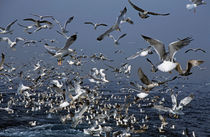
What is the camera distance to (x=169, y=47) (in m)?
6.52

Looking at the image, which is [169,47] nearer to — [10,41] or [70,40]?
[70,40]

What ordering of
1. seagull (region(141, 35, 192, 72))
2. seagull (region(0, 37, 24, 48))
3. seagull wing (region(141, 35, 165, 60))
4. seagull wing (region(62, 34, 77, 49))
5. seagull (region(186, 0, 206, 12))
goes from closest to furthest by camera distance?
seagull (region(141, 35, 192, 72))
seagull wing (region(141, 35, 165, 60))
seagull wing (region(62, 34, 77, 49))
seagull (region(186, 0, 206, 12))
seagull (region(0, 37, 24, 48))

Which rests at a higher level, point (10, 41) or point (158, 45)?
point (10, 41)

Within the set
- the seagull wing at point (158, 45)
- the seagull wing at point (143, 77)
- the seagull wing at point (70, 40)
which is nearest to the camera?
the seagull wing at point (158, 45)

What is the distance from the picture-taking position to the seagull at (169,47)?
20.2 ft

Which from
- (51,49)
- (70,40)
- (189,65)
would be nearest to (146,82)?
(189,65)

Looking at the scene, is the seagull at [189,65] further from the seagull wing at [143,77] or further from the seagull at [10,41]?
the seagull at [10,41]

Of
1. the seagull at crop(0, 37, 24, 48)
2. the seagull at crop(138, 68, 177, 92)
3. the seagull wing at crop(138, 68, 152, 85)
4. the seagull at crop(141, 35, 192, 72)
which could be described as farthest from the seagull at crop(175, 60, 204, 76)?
the seagull at crop(0, 37, 24, 48)


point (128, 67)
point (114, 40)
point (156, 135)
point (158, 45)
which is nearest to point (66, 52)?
point (158, 45)

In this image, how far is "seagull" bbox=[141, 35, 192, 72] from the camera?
6.16 m

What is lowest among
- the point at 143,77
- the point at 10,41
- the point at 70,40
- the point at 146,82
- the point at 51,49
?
the point at 146,82

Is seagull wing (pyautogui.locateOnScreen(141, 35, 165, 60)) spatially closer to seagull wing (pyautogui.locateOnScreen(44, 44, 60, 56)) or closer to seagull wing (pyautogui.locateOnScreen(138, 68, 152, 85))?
seagull wing (pyautogui.locateOnScreen(138, 68, 152, 85))

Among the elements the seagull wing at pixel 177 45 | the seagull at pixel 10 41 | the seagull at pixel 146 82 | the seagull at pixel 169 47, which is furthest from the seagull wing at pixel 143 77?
the seagull at pixel 10 41

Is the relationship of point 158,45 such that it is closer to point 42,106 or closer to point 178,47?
point 178,47
